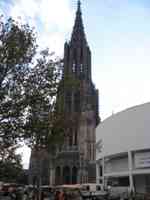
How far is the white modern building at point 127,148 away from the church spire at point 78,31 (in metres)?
59.5

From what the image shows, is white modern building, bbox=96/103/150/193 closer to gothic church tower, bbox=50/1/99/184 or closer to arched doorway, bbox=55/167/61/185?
gothic church tower, bbox=50/1/99/184

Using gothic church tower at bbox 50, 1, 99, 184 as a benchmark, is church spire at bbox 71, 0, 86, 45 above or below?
above

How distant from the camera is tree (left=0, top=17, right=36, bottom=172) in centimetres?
1664

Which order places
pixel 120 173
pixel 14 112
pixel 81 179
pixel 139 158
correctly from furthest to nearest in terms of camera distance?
pixel 81 179 → pixel 120 173 → pixel 139 158 → pixel 14 112

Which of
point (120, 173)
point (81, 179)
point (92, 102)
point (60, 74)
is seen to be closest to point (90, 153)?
point (81, 179)

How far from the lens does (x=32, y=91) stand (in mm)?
17328

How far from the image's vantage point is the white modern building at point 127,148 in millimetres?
36062

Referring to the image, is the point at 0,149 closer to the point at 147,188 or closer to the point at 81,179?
the point at 147,188

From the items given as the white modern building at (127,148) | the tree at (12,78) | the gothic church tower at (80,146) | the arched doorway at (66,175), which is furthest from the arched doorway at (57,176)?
the tree at (12,78)

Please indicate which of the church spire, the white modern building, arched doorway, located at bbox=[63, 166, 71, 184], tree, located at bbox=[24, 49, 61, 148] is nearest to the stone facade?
arched doorway, located at bbox=[63, 166, 71, 184]

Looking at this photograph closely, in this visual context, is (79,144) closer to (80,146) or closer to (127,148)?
(80,146)

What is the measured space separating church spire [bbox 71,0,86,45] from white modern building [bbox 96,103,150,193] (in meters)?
59.5

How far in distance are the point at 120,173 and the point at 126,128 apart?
18.8 feet

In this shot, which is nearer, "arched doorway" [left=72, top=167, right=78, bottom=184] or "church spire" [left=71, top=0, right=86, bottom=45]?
"arched doorway" [left=72, top=167, right=78, bottom=184]
